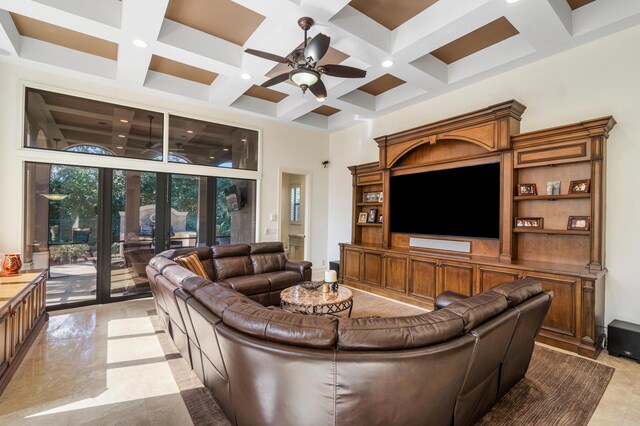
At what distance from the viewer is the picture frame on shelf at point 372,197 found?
5.89 meters

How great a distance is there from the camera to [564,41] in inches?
132

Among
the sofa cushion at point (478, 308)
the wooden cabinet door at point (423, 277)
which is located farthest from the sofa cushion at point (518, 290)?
the wooden cabinet door at point (423, 277)

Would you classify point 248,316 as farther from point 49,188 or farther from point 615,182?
point 49,188

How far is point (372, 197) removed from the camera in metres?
6.04

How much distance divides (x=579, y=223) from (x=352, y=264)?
11.1 ft

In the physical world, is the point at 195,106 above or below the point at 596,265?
above

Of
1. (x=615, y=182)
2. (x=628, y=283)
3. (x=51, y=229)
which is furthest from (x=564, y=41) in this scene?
(x=51, y=229)

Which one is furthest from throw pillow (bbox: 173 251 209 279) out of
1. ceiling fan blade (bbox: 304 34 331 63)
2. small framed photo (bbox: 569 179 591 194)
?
small framed photo (bbox: 569 179 591 194)

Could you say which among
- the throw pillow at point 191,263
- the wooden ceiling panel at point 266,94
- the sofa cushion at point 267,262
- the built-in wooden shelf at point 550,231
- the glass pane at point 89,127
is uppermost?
the wooden ceiling panel at point 266,94

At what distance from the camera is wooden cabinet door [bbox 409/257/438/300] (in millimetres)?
4340

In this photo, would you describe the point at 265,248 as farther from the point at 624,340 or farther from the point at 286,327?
the point at 624,340

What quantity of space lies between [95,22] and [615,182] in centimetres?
571

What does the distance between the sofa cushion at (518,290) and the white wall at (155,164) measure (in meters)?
4.64

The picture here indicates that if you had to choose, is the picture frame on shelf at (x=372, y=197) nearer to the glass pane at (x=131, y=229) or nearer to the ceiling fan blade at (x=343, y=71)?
the ceiling fan blade at (x=343, y=71)
